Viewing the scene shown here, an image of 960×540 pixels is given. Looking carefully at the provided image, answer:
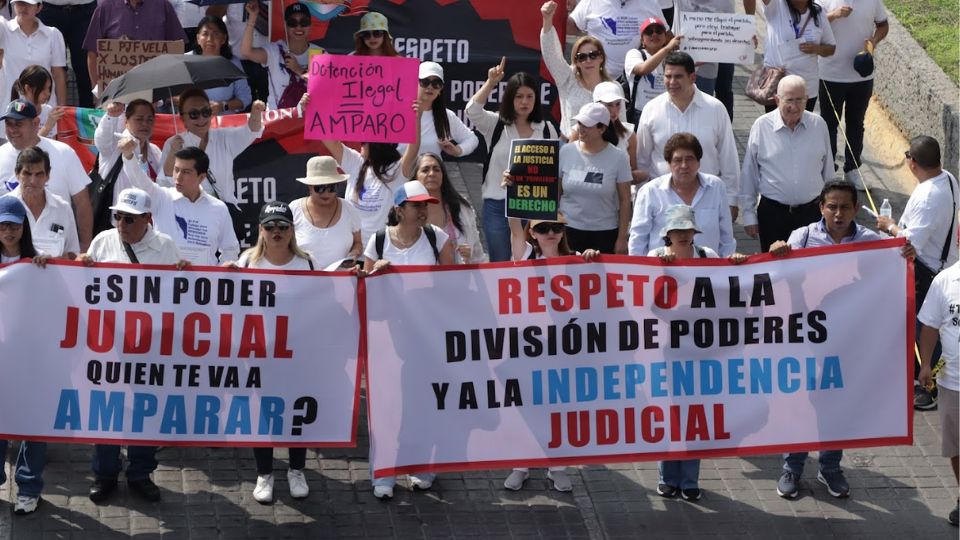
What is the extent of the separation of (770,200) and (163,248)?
15.2 ft

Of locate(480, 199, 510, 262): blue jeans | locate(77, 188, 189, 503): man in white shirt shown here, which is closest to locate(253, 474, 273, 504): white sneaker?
locate(77, 188, 189, 503): man in white shirt

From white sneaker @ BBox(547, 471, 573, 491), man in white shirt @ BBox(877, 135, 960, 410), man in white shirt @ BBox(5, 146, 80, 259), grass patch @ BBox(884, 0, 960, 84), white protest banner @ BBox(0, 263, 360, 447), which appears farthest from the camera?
grass patch @ BBox(884, 0, 960, 84)

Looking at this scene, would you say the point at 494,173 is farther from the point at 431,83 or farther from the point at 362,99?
the point at 362,99

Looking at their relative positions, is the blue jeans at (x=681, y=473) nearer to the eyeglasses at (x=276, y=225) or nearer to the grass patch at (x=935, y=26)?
the eyeglasses at (x=276, y=225)

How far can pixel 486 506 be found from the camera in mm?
10547

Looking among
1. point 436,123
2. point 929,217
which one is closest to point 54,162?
point 436,123

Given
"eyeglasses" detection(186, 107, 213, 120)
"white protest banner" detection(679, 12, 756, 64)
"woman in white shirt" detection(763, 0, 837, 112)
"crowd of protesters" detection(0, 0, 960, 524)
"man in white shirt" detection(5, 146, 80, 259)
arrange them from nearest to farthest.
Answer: "crowd of protesters" detection(0, 0, 960, 524), "man in white shirt" detection(5, 146, 80, 259), "eyeglasses" detection(186, 107, 213, 120), "white protest banner" detection(679, 12, 756, 64), "woman in white shirt" detection(763, 0, 837, 112)

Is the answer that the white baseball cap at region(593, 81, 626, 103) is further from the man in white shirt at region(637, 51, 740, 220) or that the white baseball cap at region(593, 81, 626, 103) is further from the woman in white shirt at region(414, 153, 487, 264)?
the woman in white shirt at region(414, 153, 487, 264)

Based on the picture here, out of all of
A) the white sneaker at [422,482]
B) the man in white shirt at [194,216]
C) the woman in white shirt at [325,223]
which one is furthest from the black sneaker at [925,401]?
the man in white shirt at [194,216]

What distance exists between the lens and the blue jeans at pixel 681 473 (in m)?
10.6

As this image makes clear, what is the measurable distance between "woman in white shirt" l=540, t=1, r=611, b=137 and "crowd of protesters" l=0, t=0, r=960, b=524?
0.02 meters

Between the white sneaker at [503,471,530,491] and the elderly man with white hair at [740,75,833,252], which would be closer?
the white sneaker at [503,471,530,491]

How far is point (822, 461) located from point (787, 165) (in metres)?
2.58

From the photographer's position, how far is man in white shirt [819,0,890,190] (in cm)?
1473
